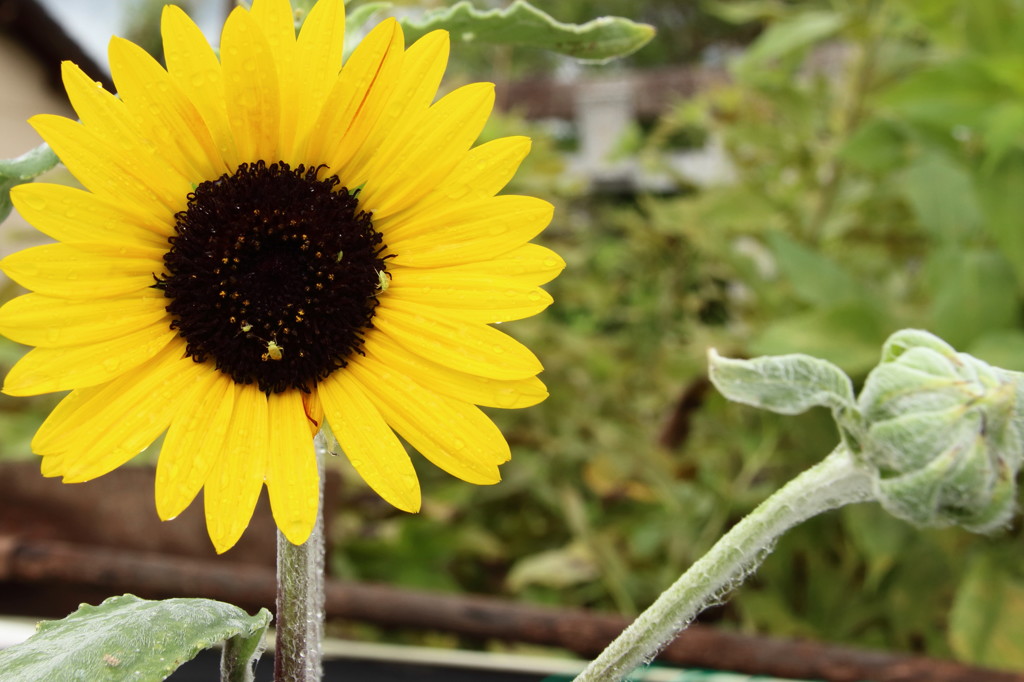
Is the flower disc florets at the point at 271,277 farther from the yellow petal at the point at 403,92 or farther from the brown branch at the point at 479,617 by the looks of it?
the brown branch at the point at 479,617

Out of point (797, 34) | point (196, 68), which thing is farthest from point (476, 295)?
point (797, 34)

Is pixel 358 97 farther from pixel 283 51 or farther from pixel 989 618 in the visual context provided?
pixel 989 618

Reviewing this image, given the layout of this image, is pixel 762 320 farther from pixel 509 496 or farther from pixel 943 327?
pixel 509 496

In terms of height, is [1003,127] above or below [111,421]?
below

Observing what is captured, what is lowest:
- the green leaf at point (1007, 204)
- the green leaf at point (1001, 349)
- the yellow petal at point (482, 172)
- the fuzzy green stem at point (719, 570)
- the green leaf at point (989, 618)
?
the green leaf at point (989, 618)

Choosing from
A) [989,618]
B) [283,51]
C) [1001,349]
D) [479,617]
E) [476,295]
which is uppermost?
[283,51]

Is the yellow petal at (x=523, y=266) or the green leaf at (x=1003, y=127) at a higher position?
the yellow petal at (x=523, y=266)

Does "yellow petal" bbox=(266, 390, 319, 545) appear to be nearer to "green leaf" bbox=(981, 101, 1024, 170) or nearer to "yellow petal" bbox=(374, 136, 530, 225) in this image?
"yellow petal" bbox=(374, 136, 530, 225)

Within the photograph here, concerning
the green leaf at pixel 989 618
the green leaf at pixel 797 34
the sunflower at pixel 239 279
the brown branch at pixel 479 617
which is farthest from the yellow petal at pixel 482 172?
the green leaf at pixel 797 34
